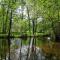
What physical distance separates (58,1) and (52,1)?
117 cm

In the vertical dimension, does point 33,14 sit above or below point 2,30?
above

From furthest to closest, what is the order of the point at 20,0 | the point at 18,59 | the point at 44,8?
the point at 20,0 < the point at 44,8 < the point at 18,59

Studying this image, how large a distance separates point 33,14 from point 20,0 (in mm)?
4011

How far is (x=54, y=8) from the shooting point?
34812 mm

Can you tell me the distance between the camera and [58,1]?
3341 cm

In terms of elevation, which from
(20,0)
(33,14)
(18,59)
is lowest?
(18,59)

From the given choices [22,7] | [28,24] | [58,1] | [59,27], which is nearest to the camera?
[59,27]

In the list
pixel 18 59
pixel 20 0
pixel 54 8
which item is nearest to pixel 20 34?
pixel 20 0

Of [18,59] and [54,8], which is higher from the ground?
[54,8]

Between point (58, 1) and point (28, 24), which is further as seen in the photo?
point (28, 24)

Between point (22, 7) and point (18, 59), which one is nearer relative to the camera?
point (18, 59)

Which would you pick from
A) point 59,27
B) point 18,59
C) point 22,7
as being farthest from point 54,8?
point 18,59

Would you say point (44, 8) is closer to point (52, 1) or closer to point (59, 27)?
point (52, 1)

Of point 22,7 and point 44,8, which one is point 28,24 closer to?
point 22,7
